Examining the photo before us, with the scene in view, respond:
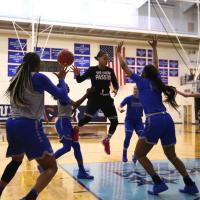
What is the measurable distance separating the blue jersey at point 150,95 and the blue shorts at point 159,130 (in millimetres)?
90

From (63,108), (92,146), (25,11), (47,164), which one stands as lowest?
(92,146)

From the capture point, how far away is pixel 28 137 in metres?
2.92

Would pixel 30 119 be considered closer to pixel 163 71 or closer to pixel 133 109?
pixel 133 109

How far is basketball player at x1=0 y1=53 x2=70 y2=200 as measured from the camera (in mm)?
2936

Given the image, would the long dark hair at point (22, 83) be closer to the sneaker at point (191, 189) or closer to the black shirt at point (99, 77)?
the sneaker at point (191, 189)

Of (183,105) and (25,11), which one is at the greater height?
(25,11)

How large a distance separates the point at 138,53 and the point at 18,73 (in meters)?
18.7

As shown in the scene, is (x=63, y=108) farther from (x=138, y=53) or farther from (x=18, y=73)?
(x=138, y=53)

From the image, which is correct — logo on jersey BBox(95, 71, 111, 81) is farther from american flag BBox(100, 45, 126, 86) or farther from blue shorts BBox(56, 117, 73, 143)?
american flag BBox(100, 45, 126, 86)

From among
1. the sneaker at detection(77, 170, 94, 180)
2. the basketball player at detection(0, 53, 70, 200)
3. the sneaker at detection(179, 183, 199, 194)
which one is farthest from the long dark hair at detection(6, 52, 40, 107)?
the sneaker at detection(179, 183, 199, 194)

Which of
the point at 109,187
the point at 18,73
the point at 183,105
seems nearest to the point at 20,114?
the point at 18,73

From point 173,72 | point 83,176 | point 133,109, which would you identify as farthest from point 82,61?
point 83,176

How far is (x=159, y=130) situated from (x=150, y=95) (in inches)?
16.9

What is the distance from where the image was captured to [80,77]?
553cm
